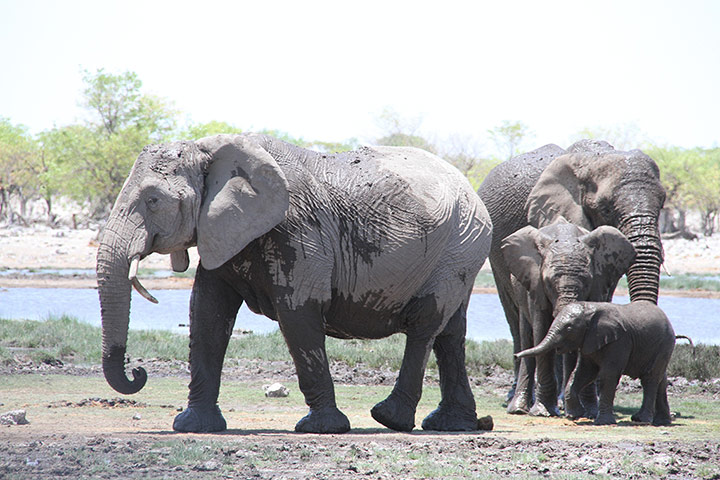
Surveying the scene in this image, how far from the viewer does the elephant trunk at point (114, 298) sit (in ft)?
25.1

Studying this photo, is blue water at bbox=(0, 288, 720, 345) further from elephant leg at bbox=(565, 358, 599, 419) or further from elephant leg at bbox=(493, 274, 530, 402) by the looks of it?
elephant leg at bbox=(565, 358, 599, 419)

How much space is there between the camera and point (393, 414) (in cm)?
905

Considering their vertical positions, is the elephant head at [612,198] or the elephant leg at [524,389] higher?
the elephant head at [612,198]

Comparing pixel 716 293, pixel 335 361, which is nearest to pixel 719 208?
pixel 716 293

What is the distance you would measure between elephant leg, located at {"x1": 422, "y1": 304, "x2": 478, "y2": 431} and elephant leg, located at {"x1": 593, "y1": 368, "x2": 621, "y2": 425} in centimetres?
122

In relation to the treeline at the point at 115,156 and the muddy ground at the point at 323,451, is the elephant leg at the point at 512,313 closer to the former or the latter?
the muddy ground at the point at 323,451

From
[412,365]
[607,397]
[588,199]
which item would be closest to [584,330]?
[607,397]

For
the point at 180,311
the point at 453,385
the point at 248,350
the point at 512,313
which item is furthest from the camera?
the point at 180,311

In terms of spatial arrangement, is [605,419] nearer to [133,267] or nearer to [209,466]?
[209,466]

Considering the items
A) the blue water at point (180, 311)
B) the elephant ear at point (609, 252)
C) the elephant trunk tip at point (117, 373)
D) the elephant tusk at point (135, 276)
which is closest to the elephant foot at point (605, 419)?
the elephant ear at point (609, 252)

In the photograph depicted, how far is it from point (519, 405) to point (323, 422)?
364 cm

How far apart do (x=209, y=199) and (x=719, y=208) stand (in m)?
76.5

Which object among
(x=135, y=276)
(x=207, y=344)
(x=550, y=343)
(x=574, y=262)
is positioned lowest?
(x=207, y=344)

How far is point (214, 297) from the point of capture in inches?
341
